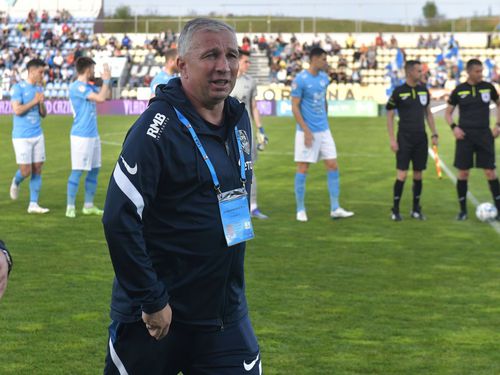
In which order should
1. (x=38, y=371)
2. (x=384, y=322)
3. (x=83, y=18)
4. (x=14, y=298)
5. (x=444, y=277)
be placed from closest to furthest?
(x=38, y=371)
(x=384, y=322)
(x=14, y=298)
(x=444, y=277)
(x=83, y=18)

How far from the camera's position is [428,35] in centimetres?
5503

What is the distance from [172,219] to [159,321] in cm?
40

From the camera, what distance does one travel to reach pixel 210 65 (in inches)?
147

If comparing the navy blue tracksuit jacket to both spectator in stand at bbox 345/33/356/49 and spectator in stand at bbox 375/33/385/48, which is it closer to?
spectator in stand at bbox 375/33/385/48

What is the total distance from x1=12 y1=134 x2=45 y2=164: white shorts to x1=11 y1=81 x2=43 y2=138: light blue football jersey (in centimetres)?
7

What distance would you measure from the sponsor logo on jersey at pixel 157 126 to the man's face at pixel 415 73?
9.74 m

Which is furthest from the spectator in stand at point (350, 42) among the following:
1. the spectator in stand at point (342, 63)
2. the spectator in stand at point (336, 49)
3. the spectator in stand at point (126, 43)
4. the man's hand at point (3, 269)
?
the man's hand at point (3, 269)

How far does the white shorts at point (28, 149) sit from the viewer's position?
13844mm

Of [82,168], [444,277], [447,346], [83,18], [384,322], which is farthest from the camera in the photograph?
[83,18]

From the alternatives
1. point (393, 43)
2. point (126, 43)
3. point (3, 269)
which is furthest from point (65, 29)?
point (3, 269)

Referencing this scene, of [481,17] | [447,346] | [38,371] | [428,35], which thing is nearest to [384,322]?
[447,346]

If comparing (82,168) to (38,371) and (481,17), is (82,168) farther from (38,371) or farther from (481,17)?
(481,17)

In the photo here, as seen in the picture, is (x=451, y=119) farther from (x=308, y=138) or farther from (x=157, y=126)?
(x=157, y=126)

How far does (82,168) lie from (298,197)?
3.00 m
